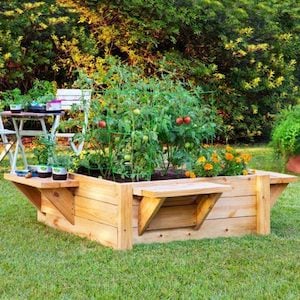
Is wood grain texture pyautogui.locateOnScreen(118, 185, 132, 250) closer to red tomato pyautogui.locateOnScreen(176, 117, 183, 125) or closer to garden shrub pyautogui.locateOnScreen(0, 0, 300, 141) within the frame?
red tomato pyautogui.locateOnScreen(176, 117, 183, 125)

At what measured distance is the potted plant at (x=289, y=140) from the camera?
6.95 m

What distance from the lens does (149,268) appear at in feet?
11.4

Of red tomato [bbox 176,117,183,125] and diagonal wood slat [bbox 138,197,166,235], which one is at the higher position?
red tomato [bbox 176,117,183,125]

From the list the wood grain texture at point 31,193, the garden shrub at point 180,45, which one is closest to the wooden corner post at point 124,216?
the wood grain texture at point 31,193

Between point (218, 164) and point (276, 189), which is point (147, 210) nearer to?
point (218, 164)

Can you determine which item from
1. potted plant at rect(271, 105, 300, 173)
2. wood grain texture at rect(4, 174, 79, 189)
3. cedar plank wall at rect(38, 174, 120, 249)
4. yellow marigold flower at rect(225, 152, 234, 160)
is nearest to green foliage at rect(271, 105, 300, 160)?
potted plant at rect(271, 105, 300, 173)

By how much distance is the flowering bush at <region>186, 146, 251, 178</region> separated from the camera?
4285 mm

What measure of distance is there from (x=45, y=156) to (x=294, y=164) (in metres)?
3.29

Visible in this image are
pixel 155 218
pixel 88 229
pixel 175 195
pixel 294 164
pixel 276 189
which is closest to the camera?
pixel 175 195

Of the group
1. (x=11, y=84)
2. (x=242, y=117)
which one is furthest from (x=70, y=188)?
(x=242, y=117)

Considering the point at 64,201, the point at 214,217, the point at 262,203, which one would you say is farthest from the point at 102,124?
the point at 262,203

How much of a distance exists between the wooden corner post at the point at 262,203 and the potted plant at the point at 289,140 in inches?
107

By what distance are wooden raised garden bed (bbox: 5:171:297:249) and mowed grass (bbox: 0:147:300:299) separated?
0.09 m

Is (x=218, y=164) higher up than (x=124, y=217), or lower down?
higher up
